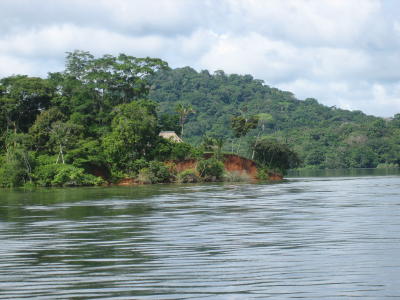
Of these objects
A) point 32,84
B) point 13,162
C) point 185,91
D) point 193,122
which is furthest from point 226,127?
point 13,162

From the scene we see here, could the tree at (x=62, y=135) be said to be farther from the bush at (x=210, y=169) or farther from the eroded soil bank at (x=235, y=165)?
the bush at (x=210, y=169)

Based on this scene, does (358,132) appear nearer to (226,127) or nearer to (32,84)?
(226,127)

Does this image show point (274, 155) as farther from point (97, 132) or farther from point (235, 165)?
point (97, 132)

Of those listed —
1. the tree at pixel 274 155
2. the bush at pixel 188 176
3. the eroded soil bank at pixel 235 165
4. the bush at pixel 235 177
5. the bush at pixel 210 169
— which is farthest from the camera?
the tree at pixel 274 155

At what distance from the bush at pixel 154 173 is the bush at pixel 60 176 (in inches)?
216

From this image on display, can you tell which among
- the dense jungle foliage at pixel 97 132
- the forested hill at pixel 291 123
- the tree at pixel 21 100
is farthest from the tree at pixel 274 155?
the tree at pixel 21 100

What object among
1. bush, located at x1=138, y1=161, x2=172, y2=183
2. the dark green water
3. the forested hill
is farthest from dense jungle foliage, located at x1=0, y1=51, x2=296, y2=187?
the dark green water

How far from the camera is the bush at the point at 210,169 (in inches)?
2795

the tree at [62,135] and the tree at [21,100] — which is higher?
the tree at [21,100]

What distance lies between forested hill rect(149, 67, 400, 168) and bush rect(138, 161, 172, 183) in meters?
38.9

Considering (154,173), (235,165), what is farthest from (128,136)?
(235,165)

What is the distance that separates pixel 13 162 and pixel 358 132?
325 ft

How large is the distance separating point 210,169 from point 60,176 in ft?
56.1

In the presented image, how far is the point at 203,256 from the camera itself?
13633 millimetres
